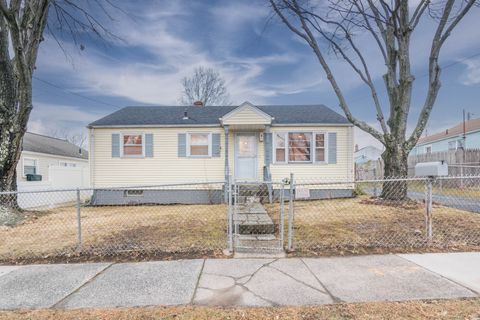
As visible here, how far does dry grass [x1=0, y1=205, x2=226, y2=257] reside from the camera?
482cm

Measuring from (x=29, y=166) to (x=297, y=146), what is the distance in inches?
714

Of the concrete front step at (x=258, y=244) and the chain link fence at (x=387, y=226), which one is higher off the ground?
the chain link fence at (x=387, y=226)

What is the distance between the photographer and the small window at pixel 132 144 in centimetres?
1191

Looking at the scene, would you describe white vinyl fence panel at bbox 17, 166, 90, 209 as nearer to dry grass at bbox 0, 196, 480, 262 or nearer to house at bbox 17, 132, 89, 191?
house at bbox 17, 132, 89, 191

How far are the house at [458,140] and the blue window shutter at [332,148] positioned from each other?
1636cm

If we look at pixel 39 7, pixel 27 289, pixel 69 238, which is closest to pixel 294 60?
pixel 39 7

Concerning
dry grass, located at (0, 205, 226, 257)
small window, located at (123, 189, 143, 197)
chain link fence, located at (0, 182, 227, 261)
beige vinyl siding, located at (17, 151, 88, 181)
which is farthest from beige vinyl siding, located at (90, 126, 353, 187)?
beige vinyl siding, located at (17, 151, 88, 181)

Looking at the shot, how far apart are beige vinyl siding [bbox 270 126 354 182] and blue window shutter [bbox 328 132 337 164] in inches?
5.8

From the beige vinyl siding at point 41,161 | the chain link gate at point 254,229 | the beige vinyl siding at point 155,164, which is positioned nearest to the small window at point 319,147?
the beige vinyl siding at point 155,164

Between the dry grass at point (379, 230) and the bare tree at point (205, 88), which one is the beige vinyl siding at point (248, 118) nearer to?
the dry grass at point (379, 230)

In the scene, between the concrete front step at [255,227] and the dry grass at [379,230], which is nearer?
the dry grass at [379,230]

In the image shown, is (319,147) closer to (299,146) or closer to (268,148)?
(299,146)

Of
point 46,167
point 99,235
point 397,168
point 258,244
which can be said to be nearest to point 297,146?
point 397,168

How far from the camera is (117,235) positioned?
19.0ft
